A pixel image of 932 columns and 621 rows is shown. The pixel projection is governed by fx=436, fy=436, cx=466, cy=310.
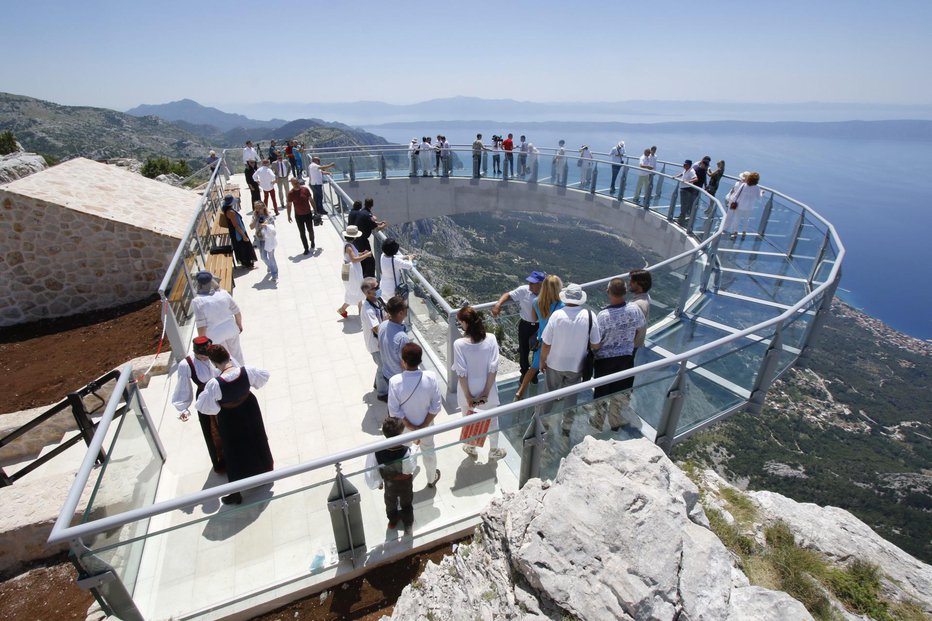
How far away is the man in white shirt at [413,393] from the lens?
4047 millimetres

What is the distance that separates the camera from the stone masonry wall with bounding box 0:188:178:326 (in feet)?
30.5

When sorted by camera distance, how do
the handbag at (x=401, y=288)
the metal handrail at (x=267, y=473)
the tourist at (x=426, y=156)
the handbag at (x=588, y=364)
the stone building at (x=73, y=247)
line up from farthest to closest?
the tourist at (x=426, y=156) → the stone building at (x=73, y=247) → the handbag at (x=401, y=288) → the handbag at (x=588, y=364) → the metal handrail at (x=267, y=473)

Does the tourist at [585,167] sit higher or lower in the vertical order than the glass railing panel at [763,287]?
higher

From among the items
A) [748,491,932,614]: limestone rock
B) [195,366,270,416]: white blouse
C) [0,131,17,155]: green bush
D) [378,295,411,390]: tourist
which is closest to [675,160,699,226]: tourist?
[748,491,932,614]: limestone rock

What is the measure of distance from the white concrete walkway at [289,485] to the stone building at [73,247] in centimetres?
285

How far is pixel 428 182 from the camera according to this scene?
19.3m

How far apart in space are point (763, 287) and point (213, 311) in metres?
8.68

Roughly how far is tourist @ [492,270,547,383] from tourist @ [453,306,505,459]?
36.7 inches

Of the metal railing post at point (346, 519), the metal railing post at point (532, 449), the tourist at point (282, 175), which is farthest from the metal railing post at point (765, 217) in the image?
the tourist at point (282, 175)

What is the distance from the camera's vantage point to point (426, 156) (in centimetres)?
1883

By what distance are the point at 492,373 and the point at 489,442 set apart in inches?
37.0

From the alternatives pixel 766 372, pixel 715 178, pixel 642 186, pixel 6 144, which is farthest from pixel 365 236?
pixel 6 144

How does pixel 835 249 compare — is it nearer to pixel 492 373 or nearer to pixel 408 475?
pixel 492 373

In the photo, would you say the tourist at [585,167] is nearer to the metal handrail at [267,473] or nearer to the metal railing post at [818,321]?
the metal railing post at [818,321]
